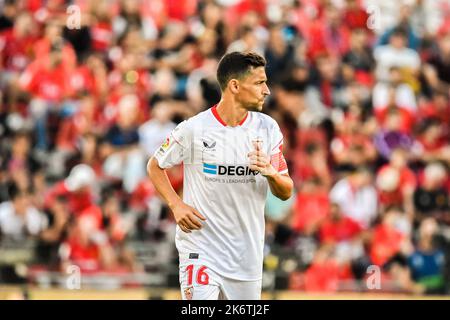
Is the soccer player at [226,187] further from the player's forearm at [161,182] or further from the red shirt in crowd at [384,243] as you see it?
the red shirt in crowd at [384,243]

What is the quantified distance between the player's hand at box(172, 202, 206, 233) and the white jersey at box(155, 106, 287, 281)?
9cm

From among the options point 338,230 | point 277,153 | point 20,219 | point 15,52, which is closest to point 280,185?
point 277,153

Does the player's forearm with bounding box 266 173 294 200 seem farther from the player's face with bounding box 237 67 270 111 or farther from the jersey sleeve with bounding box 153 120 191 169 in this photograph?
the jersey sleeve with bounding box 153 120 191 169

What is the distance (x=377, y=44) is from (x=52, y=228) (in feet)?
17.4

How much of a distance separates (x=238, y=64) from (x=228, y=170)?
2.35 ft

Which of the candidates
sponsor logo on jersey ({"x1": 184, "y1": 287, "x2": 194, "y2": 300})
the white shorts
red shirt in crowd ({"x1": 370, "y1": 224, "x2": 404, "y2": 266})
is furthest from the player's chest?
red shirt in crowd ({"x1": 370, "y1": 224, "x2": 404, "y2": 266})

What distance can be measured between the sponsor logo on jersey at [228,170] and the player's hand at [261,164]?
0.25m

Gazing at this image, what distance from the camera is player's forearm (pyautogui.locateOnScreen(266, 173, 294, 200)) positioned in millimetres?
8281

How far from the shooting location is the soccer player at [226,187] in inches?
338

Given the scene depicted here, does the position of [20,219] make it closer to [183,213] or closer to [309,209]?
[309,209]

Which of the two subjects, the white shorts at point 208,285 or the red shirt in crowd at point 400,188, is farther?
the red shirt in crowd at point 400,188

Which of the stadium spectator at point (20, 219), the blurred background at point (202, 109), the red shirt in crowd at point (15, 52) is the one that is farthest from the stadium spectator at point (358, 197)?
the red shirt in crowd at point (15, 52)

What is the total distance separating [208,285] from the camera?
28.2ft
